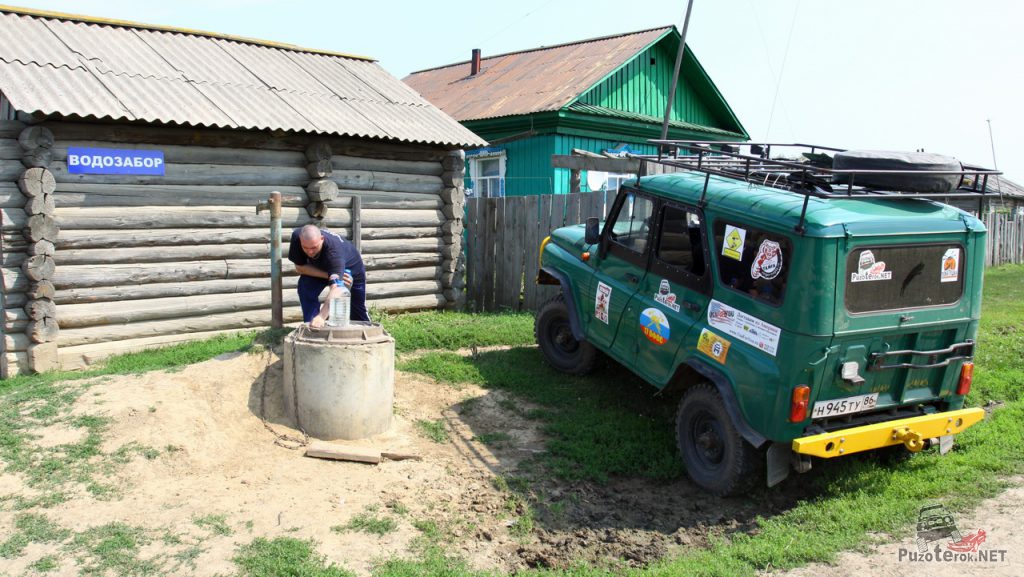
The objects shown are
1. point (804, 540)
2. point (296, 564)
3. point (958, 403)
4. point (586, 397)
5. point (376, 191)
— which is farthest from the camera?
point (376, 191)

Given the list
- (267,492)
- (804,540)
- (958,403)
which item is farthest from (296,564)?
(958,403)

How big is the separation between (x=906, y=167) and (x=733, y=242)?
4.24 ft

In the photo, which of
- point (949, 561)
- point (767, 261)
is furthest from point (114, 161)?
point (949, 561)

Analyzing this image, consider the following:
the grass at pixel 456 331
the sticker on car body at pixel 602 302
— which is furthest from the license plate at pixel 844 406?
the grass at pixel 456 331

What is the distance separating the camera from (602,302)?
712 cm

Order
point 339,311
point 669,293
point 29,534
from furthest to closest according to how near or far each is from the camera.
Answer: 1. point 339,311
2. point 669,293
3. point 29,534

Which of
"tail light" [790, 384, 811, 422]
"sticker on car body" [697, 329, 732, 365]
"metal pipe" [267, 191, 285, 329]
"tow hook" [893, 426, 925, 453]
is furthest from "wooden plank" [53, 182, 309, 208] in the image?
"tow hook" [893, 426, 925, 453]

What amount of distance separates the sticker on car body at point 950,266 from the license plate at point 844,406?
962 mm

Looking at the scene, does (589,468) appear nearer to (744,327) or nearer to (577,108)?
(744,327)

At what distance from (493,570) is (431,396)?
3.18 metres

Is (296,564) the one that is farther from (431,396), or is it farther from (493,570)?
(431,396)

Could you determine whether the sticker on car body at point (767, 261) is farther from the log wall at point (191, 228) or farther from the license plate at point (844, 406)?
the log wall at point (191, 228)

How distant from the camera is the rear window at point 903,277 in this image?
17.0 feet

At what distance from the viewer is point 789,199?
545cm
